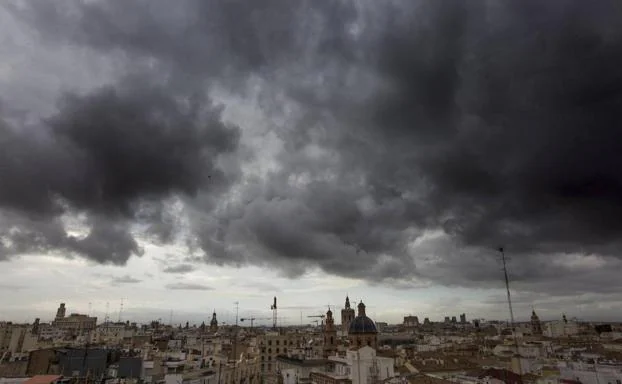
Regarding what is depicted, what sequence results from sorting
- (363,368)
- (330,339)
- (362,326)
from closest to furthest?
(363,368) < (362,326) < (330,339)

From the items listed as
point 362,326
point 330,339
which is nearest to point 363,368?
point 362,326

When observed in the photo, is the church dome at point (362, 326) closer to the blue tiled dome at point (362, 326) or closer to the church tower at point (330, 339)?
the blue tiled dome at point (362, 326)

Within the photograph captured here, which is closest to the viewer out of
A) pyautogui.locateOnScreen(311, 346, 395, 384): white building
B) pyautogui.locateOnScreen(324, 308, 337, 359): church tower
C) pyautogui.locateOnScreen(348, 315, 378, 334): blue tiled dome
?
pyautogui.locateOnScreen(311, 346, 395, 384): white building

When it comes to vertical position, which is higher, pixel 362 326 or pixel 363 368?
pixel 362 326

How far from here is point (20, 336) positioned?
Result: 324 ft

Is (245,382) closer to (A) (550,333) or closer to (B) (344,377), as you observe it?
(B) (344,377)

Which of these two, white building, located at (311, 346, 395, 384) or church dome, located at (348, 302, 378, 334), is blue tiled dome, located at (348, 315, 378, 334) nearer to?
church dome, located at (348, 302, 378, 334)

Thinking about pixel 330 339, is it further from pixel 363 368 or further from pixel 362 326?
pixel 363 368

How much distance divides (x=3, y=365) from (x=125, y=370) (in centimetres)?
1686

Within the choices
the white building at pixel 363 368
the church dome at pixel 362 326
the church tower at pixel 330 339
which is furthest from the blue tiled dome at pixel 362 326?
the white building at pixel 363 368

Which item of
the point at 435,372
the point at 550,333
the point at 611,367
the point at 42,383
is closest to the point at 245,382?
the point at 435,372

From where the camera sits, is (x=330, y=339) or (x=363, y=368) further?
(x=330, y=339)

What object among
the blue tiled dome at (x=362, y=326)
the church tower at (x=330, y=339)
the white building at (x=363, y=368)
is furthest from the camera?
the church tower at (x=330, y=339)

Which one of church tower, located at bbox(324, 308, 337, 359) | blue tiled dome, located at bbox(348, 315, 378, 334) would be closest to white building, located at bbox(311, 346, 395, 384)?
blue tiled dome, located at bbox(348, 315, 378, 334)
